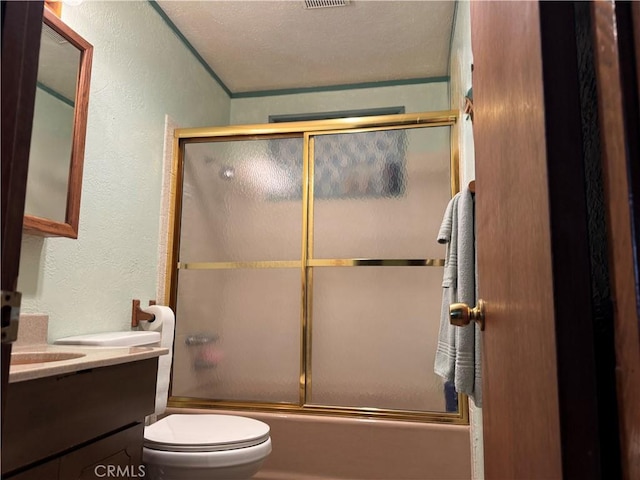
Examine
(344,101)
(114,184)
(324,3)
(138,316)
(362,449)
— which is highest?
(324,3)

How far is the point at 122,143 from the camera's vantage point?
1953 mm

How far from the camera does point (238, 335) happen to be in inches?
89.7

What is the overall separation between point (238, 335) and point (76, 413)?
128 cm

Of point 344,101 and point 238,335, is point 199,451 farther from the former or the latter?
point 344,101

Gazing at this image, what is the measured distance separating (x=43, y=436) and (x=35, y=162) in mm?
916

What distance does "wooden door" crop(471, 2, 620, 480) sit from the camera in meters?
0.40

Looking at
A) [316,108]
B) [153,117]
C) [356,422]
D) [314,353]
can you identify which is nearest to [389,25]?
[316,108]

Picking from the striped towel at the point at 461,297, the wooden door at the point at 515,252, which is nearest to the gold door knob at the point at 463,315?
the wooden door at the point at 515,252

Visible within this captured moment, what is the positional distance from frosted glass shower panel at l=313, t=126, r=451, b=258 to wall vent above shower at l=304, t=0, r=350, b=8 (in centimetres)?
65

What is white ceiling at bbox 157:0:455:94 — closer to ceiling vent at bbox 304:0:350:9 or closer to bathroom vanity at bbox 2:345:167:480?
ceiling vent at bbox 304:0:350:9

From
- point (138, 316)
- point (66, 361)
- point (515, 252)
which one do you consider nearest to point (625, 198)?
point (515, 252)

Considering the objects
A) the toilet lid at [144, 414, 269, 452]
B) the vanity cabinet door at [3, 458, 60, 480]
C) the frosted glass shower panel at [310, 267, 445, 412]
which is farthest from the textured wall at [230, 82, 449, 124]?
the vanity cabinet door at [3, 458, 60, 480]

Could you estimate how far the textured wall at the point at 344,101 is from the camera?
2.90 m

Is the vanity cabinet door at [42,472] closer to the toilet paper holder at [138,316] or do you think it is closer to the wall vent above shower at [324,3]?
the toilet paper holder at [138,316]
